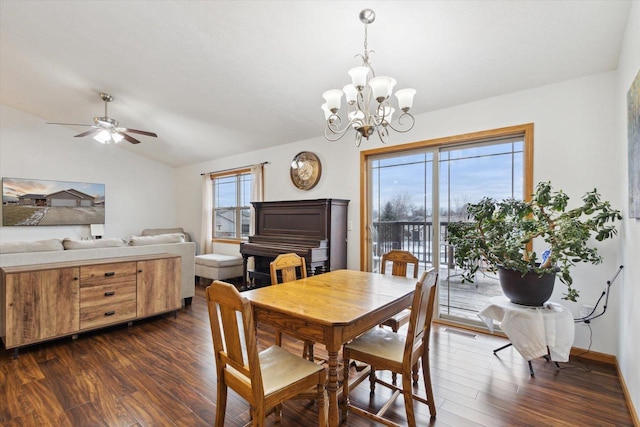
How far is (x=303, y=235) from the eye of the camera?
4.25 m

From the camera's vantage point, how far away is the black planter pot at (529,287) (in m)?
2.40

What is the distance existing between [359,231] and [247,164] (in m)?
2.74

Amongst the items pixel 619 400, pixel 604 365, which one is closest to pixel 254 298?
pixel 619 400

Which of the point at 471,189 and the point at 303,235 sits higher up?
the point at 471,189

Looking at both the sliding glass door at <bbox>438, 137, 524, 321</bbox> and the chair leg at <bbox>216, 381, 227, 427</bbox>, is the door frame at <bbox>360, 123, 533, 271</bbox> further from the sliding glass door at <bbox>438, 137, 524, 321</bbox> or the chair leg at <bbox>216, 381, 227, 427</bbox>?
the chair leg at <bbox>216, 381, 227, 427</bbox>

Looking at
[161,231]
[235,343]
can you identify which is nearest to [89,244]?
[235,343]

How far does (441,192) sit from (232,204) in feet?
13.9

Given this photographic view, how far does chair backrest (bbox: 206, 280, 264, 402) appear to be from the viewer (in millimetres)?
1328

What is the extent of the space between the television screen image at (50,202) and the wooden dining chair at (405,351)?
21.4 ft

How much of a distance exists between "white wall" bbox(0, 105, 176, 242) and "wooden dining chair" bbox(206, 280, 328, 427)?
6.17 metres

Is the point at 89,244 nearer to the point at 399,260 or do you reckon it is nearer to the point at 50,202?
the point at 399,260

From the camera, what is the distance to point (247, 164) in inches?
226

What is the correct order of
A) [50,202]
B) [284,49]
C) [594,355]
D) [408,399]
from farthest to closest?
[50,202]
[284,49]
[594,355]
[408,399]

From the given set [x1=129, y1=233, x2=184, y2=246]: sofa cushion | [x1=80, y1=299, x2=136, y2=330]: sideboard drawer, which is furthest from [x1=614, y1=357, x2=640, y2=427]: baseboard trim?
[x1=129, y1=233, x2=184, y2=246]: sofa cushion
